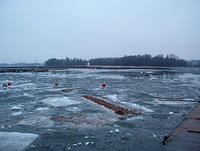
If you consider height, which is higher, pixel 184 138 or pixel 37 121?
pixel 184 138

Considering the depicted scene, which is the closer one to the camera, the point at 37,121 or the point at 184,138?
the point at 184,138

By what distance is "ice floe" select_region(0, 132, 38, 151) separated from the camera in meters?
8.98

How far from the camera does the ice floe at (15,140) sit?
29.5 ft

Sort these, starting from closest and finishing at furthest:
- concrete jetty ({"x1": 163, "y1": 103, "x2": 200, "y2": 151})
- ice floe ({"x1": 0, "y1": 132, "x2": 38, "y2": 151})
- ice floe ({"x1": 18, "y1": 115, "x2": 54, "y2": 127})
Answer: concrete jetty ({"x1": 163, "y1": 103, "x2": 200, "y2": 151}) < ice floe ({"x1": 0, "y1": 132, "x2": 38, "y2": 151}) < ice floe ({"x1": 18, "y1": 115, "x2": 54, "y2": 127})

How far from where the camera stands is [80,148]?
8961 mm

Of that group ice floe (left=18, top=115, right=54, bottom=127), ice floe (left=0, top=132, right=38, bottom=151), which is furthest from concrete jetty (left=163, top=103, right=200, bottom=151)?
ice floe (left=18, top=115, right=54, bottom=127)

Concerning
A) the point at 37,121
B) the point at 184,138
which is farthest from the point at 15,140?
the point at 184,138

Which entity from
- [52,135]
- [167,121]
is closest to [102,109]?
[167,121]

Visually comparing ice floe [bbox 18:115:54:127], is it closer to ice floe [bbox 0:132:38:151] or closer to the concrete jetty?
ice floe [bbox 0:132:38:151]

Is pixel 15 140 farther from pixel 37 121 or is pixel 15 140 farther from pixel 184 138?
pixel 184 138

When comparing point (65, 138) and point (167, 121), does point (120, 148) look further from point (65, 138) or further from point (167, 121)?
point (167, 121)

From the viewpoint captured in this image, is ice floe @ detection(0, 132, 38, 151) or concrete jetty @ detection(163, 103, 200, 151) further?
ice floe @ detection(0, 132, 38, 151)

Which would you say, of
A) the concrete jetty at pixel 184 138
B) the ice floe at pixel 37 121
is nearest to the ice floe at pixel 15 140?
the ice floe at pixel 37 121

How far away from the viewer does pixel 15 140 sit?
9.70 metres
